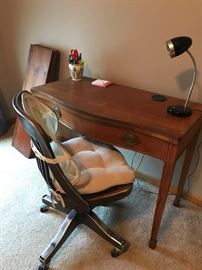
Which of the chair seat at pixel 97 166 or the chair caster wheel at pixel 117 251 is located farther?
the chair caster wheel at pixel 117 251

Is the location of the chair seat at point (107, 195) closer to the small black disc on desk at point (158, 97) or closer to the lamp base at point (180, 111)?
the lamp base at point (180, 111)

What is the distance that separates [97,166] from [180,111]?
51 centimetres

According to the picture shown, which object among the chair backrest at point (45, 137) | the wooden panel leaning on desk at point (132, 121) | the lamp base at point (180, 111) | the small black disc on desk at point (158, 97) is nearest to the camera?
the chair backrest at point (45, 137)

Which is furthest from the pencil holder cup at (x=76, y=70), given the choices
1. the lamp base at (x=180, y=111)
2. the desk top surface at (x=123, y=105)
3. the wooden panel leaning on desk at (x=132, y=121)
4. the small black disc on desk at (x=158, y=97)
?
the lamp base at (x=180, y=111)

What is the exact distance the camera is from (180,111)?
1246 millimetres

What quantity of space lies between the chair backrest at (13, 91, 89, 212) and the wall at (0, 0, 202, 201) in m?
0.71

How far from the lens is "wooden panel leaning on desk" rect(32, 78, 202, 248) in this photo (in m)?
1.11

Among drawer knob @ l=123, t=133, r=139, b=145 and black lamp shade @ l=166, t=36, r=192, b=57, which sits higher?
black lamp shade @ l=166, t=36, r=192, b=57

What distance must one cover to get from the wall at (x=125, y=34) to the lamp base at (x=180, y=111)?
0.28 meters

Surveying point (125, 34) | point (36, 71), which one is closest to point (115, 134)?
point (125, 34)

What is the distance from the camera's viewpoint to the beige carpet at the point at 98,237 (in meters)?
1.32

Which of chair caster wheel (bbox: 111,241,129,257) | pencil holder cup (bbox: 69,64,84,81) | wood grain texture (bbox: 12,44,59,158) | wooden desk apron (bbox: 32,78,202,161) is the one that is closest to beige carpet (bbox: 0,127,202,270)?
chair caster wheel (bbox: 111,241,129,257)

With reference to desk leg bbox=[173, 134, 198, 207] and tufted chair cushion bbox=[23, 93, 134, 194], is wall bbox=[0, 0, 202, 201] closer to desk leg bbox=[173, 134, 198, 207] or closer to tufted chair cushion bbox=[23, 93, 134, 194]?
desk leg bbox=[173, 134, 198, 207]

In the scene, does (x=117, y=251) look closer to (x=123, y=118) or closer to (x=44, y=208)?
(x=44, y=208)
